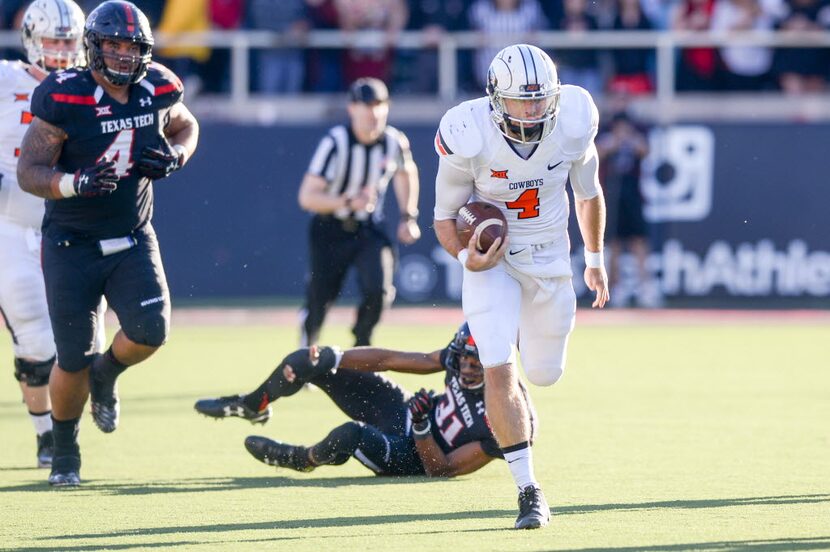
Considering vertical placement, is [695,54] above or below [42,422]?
above

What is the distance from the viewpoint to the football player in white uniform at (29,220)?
6.75 metres

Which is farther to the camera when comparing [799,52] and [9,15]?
[799,52]

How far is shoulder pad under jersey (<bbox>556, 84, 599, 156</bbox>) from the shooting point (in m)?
5.65

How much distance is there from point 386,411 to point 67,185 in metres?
1.67

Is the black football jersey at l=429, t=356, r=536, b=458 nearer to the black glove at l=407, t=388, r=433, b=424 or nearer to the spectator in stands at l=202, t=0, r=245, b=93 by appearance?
the black glove at l=407, t=388, r=433, b=424

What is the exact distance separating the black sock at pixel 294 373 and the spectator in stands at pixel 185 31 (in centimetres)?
890

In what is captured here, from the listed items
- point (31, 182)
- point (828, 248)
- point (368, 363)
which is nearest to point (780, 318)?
point (828, 248)

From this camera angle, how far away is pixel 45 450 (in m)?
6.82

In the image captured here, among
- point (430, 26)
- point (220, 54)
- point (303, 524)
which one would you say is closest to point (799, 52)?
point (430, 26)

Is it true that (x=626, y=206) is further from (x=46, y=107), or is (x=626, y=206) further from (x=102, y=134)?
(x=46, y=107)

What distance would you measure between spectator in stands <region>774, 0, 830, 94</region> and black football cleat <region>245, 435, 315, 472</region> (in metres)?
10.3

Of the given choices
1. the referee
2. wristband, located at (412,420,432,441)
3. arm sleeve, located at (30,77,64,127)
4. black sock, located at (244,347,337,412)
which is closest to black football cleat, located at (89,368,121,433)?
black sock, located at (244,347,337,412)

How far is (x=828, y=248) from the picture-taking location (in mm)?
15102

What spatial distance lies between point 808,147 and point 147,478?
406 inches
